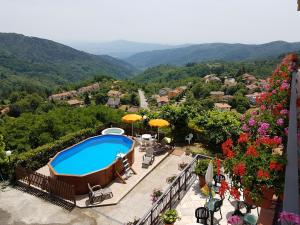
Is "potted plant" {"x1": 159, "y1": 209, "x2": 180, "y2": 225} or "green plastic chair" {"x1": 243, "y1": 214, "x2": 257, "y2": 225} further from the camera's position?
"potted plant" {"x1": 159, "y1": 209, "x2": 180, "y2": 225}

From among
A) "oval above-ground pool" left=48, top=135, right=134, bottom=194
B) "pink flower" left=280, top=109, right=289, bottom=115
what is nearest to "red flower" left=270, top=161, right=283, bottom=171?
"pink flower" left=280, top=109, right=289, bottom=115

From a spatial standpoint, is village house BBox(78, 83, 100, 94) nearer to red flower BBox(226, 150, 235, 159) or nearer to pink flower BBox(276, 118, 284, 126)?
pink flower BBox(276, 118, 284, 126)

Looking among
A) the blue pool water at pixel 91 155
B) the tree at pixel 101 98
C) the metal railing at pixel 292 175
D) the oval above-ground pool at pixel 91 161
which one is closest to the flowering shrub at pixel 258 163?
the metal railing at pixel 292 175

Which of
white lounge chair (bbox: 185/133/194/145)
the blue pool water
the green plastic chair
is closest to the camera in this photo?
the green plastic chair

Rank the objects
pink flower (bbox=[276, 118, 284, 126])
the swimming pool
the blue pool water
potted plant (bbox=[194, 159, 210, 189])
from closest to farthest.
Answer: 1. pink flower (bbox=[276, 118, 284, 126])
2. potted plant (bbox=[194, 159, 210, 189])
3. the blue pool water
4. the swimming pool

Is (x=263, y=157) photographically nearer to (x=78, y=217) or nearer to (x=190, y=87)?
(x=78, y=217)

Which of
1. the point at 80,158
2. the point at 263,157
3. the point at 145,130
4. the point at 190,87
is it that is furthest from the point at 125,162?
the point at 190,87

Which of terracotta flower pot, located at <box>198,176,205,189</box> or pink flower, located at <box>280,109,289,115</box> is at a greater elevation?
pink flower, located at <box>280,109,289,115</box>

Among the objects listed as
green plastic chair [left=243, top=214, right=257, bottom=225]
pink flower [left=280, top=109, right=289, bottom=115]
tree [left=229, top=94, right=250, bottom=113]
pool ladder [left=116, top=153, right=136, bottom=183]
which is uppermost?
pink flower [left=280, top=109, right=289, bottom=115]
